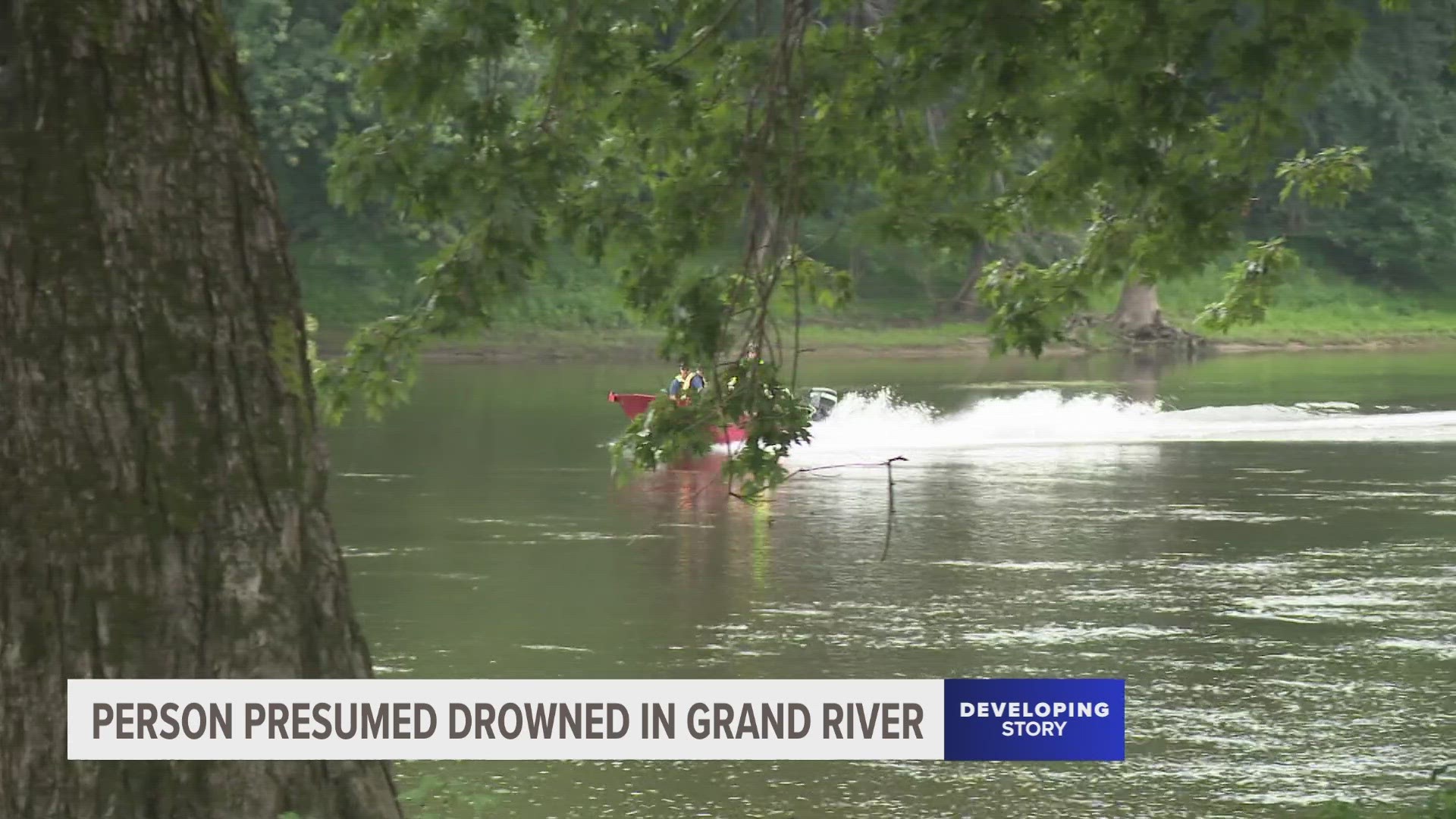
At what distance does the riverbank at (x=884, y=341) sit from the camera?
168 feet

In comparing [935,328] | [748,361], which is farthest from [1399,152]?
[748,361]

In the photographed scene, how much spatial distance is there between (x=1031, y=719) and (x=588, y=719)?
6.53 feet

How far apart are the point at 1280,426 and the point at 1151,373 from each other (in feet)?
44.7

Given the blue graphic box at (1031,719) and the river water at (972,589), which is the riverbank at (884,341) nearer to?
the river water at (972,589)

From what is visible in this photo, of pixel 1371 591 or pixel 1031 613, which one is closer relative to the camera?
pixel 1031 613

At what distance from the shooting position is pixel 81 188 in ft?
17.8

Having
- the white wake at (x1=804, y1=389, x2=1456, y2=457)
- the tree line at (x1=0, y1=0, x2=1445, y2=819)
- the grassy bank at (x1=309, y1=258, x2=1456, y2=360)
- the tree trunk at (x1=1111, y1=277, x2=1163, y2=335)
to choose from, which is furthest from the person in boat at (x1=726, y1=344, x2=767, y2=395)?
the tree trunk at (x1=1111, y1=277, x2=1163, y2=335)

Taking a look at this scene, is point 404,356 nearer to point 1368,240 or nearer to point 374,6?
point 374,6

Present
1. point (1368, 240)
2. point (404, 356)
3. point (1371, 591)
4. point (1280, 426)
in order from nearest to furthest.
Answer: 1. point (404, 356)
2. point (1371, 591)
3. point (1280, 426)
4. point (1368, 240)

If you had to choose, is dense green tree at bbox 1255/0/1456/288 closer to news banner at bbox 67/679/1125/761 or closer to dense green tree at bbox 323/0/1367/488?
dense green tree at bbox 323/0/1367/488

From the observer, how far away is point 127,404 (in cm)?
539

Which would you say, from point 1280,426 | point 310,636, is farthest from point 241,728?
point 1280,426

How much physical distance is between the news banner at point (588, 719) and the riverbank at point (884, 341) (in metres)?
38.7

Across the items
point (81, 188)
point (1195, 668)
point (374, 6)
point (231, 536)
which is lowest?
point (1195, 668)
